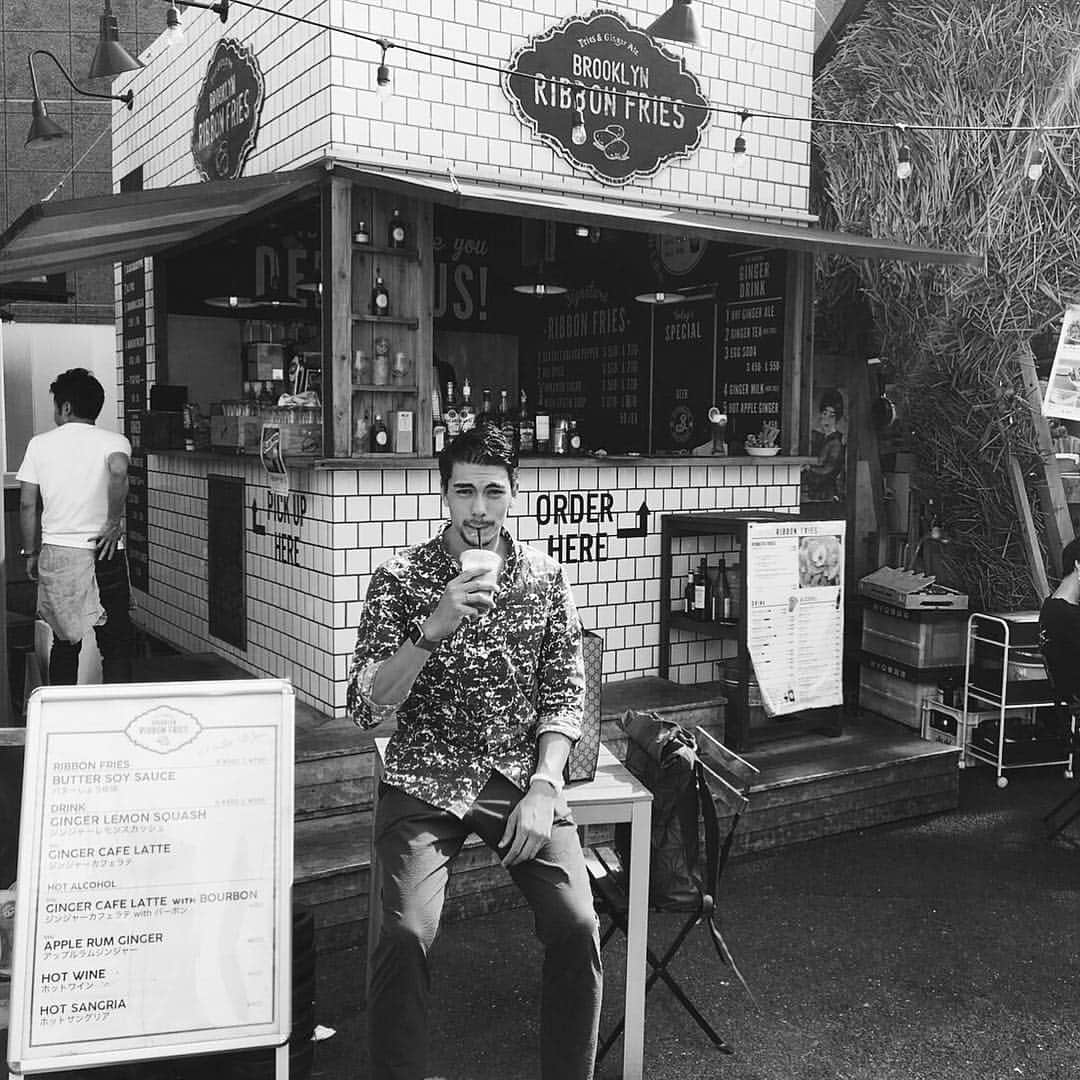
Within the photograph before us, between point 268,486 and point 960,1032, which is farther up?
point 268,486

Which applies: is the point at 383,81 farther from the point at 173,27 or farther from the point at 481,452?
the point at 481,452

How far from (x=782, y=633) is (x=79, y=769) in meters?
3.82

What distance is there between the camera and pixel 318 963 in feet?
14.0

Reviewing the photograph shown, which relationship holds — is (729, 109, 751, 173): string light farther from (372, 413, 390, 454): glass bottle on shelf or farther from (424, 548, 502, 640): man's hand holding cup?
(424, 548, 502, 640): man's hand holding cup

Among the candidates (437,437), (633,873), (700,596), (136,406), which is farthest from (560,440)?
(633,873)

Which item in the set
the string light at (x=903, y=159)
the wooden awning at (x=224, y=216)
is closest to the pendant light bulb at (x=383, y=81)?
the wooden awning at (x=224, y=216)

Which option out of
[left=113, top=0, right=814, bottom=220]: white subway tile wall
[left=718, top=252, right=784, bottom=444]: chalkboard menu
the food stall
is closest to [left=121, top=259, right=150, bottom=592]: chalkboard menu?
the food stall

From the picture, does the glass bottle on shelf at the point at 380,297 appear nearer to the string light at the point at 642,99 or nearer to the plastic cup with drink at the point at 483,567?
the string light at the point at 642,99

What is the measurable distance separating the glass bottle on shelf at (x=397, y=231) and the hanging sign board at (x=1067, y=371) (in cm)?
362

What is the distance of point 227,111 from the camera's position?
6.73 m

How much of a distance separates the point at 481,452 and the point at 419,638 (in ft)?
1.85

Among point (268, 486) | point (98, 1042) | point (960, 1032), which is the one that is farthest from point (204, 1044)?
point (268, 486)

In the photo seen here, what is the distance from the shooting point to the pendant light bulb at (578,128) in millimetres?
6207

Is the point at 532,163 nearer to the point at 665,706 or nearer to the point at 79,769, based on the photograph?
the point at 665,706
